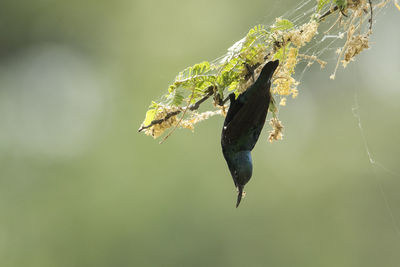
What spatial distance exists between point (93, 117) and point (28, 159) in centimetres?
143

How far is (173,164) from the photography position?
9539mm

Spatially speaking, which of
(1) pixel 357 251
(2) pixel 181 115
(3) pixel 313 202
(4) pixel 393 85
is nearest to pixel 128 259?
(3) pixel 313 202

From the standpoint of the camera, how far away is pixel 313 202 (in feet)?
37.0

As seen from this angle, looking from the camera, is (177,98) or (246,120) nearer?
(246,120)

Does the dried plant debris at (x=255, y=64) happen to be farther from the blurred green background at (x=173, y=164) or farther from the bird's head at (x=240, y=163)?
the blurred green background at (x=173, y=164)

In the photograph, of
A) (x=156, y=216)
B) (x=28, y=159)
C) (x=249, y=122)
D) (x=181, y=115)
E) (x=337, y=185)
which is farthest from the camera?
(x=337, y=185)

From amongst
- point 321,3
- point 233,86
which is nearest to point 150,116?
point 233,86

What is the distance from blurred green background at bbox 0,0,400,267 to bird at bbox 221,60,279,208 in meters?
7.01

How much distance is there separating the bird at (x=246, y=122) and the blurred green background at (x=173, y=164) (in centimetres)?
701

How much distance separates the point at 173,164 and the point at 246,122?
797 centimetres

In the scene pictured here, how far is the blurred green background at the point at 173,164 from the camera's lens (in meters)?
9.68

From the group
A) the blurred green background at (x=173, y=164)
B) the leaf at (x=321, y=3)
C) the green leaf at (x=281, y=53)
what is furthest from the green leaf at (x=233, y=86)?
the blurred green background at (x=173, y=164)

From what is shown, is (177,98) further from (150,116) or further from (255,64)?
(255,64)

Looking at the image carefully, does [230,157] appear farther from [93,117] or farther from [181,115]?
[93,117]
